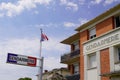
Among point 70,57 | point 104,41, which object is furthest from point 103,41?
point 70,57

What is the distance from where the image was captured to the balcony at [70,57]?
37.2m

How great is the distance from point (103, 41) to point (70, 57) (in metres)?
9.21

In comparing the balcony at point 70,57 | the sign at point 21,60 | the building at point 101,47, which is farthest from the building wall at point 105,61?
the sign at point 21,60

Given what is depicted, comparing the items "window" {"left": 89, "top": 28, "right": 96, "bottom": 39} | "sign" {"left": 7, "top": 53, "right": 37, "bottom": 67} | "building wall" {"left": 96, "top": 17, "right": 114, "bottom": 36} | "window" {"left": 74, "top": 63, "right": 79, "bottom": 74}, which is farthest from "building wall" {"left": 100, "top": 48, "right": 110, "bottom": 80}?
"window" {"left": 74, "top": 63, "right": 79, "bottom": 74}

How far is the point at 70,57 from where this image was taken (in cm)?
3878

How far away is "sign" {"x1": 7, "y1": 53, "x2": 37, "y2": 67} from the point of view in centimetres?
2270

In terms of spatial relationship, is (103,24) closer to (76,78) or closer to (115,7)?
(115,7)

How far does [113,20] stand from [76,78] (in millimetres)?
10065

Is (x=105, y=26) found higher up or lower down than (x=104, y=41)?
higher up

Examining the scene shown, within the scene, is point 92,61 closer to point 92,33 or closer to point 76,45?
point 92,33

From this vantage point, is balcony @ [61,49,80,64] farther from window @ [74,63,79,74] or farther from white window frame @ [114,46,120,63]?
white window frame @ [114,46,120,63]

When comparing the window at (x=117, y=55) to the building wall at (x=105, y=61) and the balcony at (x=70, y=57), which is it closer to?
the building wall at (x=105, y=61)

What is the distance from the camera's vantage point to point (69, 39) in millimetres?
40219

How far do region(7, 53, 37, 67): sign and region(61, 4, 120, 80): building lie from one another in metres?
7.83
